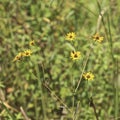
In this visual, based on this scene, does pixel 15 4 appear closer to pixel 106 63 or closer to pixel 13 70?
pixel 13 70

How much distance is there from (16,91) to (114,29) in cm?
88

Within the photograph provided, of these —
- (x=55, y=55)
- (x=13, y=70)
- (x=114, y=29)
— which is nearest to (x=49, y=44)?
(x=55, y=55)

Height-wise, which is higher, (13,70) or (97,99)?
(13,70)

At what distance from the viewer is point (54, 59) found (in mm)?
2281

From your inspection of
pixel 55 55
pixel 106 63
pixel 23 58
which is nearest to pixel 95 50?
pixel 106 63

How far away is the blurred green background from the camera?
6.68 feet

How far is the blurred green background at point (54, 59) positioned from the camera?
2.04 m

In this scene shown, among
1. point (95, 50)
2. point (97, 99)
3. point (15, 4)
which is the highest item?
point (15, 4)

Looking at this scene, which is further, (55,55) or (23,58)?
(55,55)

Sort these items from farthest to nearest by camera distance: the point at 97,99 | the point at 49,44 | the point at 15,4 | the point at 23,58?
the point at 15,4 → the point at 49,44 → the point at 97,99 → the point at 23,58

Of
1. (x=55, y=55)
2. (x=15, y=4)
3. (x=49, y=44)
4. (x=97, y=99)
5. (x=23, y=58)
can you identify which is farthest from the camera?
(x=15, y=4)

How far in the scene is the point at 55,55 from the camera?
2281mm

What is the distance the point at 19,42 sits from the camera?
2.42 m

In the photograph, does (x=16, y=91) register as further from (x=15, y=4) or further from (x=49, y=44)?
(x=15, y=4)
